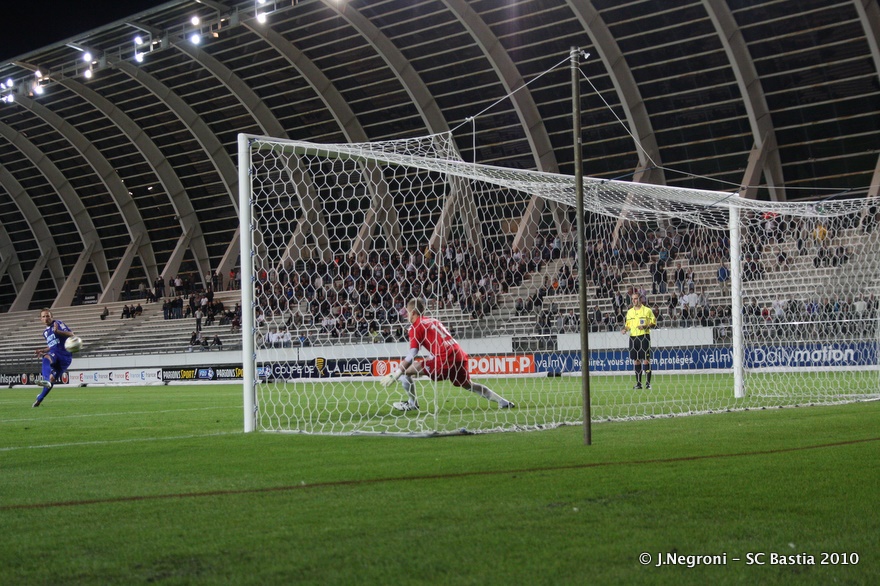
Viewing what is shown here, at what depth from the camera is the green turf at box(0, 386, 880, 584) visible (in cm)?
370

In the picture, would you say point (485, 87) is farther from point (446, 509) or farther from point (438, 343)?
point (446, 509)

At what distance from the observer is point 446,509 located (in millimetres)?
4910

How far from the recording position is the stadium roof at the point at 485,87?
31125 millimetres

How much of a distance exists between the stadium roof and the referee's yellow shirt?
11420 mm

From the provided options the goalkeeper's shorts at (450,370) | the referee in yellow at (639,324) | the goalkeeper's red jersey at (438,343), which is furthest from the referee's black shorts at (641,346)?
the goalkeeper's red jersey at (438,343)

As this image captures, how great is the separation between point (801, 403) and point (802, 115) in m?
22.2

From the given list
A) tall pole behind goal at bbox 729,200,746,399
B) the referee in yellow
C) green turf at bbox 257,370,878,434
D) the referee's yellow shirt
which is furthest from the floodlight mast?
the referee's yellow shirt

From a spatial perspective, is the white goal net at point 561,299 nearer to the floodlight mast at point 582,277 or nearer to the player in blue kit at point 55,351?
the floodlight mast at point 582,277

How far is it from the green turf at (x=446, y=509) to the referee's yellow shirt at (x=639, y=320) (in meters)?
7.27

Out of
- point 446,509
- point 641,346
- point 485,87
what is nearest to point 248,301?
point 446,509

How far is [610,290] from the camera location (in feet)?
69.8

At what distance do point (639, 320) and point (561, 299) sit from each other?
451 centimetres

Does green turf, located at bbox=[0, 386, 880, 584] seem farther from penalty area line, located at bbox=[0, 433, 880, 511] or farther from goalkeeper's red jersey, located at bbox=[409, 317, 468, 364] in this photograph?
goalkeeper's red jersey, located at bbox=[409, 317, 468, 364]

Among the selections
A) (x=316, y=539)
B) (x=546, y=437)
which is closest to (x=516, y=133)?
(x=546, y=437)
